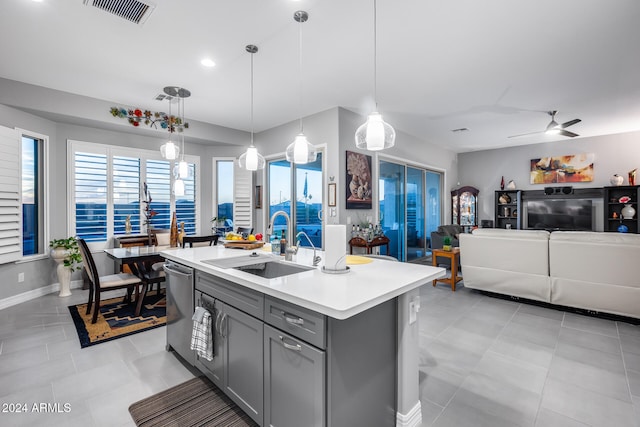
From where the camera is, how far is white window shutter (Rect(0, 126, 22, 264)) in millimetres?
3717

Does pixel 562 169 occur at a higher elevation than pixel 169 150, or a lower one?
higher

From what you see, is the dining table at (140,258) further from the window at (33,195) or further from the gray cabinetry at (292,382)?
the gray cabinetry at (292,382)

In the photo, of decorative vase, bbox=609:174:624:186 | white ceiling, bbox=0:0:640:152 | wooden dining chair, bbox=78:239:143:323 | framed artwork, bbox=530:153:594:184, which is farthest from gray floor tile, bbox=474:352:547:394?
framed artwork, bbox=530:153:594:184

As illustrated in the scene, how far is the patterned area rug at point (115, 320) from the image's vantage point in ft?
9.78

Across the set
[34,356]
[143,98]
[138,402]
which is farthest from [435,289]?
[143,98]

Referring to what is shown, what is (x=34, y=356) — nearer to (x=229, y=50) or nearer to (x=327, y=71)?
(x=229, y=50)

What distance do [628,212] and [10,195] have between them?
34.8 ft

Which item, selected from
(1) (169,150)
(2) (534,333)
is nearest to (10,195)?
(1) (169,150)

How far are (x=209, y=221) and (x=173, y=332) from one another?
3616mm

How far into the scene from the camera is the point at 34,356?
2570mm

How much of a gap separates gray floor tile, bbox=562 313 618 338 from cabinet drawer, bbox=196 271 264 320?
3.45m

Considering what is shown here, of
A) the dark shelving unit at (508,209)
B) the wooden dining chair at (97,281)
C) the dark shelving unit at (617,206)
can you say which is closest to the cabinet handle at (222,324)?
the wooden dining chair at (97,281)

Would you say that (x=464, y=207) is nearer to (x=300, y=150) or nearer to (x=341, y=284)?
(x=300, y=150)

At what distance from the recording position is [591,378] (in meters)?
2.24
